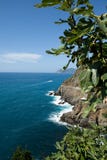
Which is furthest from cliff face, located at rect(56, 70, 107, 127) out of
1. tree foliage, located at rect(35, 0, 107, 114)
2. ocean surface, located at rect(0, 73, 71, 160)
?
tree foliage, located at rect(35, 0, 107, 114)

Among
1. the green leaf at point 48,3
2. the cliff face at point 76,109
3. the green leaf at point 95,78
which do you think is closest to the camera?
the green leaf at point 48,3

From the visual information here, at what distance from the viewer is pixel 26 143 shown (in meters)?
59.1

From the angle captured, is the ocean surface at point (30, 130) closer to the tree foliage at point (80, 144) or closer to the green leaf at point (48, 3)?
the tree foliage at point (80, 144)

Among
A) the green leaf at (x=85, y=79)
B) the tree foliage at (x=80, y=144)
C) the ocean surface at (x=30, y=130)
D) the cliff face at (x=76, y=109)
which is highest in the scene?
the green leaf at (x=85, y=79)

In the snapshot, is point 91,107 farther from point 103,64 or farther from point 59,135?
point 59,135

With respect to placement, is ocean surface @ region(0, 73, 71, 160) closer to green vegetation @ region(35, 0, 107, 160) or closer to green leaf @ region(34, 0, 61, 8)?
green vegetation @ region(35, 0, 107, 160)

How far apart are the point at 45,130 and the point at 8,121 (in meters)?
18.2

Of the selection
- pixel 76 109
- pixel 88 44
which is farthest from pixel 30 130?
pixel 88 44

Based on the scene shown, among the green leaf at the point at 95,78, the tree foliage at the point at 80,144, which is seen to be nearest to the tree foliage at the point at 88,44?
the green leaf at the point at 95,78

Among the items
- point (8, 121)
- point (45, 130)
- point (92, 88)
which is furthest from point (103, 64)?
point (8, 121)

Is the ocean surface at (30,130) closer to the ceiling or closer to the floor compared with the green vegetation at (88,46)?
closer to the floor

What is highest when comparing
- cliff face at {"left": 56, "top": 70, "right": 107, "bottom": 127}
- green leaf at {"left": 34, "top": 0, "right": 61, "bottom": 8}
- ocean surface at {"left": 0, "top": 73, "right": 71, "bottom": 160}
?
green leaf at {"left": 34, "top": 0, "right": 61, "bottom": 8}

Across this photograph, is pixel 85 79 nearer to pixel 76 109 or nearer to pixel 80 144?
pixel 80 144

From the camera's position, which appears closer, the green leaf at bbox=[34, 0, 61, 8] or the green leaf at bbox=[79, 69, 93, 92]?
the green leaf at bbox=[34, 0, 61, 8]
